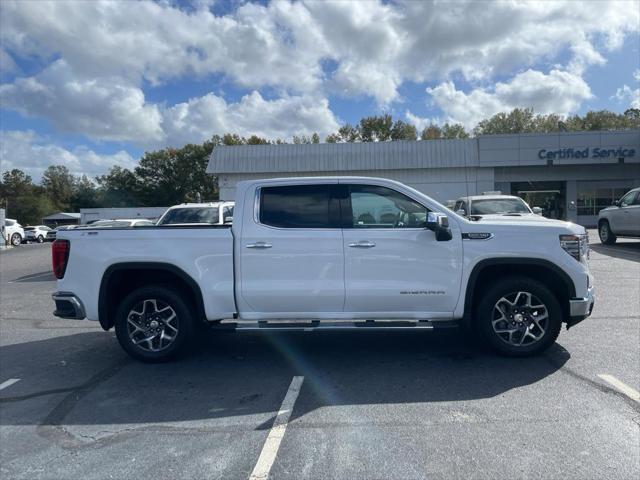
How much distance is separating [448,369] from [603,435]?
1.66 metres

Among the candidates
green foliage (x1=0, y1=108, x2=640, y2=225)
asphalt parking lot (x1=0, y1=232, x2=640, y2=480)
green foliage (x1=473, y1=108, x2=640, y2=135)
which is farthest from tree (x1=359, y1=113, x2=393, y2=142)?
asphalt parking lot (x1=0, y1=232, x2=640, y2=480)

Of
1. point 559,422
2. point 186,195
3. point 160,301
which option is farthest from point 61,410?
point 186,195

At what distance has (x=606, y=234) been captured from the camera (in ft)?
53.4

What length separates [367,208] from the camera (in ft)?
17.1

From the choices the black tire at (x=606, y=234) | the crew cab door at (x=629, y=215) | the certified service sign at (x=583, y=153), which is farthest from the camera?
the certified service sign at (x=583, y=153)

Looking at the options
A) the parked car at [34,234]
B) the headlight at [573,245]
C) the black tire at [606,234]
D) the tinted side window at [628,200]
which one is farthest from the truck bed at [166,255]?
the parked car at [34,234]

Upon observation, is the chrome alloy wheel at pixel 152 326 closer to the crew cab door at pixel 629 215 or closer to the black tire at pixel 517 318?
the black tire at pixel 517 318

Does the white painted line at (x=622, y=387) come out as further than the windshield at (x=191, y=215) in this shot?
No

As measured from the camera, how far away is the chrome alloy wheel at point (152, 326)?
5352mm

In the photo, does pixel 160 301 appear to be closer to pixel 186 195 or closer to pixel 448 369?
pixel 448 369

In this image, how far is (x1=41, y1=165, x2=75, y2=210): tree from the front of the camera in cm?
9338

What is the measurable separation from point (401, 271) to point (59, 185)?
4307 inches

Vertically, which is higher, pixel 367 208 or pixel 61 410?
pixel 367 208

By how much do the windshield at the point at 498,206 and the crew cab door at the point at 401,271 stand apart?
7.98 m
